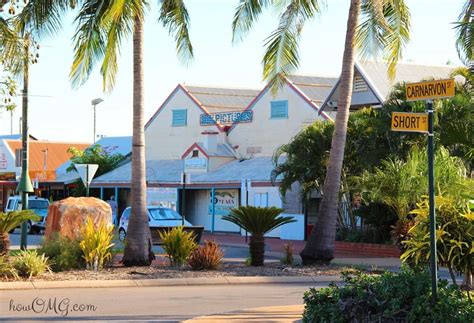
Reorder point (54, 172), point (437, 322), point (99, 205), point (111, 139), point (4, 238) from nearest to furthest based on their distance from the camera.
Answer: point (437, 322), point (4, 238), point (99, 205), point (54, 172), point (111, 139)

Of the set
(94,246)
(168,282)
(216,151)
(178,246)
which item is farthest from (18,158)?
(168,282)

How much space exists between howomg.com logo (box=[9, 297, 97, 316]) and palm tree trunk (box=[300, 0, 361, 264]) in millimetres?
8086

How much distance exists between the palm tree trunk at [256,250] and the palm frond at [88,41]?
5700mm

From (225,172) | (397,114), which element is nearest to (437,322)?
(397,114)

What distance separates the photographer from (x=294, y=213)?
132ft

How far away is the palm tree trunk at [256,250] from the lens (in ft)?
71.6

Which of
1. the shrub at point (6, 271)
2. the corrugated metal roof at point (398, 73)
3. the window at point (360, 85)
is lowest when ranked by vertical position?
the shrub at point (6, 271)

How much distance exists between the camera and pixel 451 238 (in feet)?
39.3

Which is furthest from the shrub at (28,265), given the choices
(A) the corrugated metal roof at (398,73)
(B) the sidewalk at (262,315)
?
(A) the corrugated metal roof at (398,73)

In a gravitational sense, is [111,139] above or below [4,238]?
above

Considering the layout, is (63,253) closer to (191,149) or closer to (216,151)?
(216,151)

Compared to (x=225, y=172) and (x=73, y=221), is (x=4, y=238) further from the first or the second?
(x=225, y=172)

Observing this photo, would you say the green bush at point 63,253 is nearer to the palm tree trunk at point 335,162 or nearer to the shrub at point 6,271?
the shrub at point 6,271

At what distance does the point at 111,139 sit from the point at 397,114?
54.0 metres
